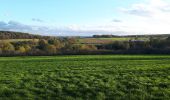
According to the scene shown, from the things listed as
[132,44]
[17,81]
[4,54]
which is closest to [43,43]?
[132,44]

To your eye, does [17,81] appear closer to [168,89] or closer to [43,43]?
[168,89]

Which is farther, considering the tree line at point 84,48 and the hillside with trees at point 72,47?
the hillside with trees at point 72,47

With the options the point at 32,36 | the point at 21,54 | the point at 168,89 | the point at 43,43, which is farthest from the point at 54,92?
the point at 32,36

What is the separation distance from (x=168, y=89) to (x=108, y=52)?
180 feet

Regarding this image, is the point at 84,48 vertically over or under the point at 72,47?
over

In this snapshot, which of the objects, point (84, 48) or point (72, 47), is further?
point (72, 47)

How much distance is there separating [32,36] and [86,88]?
4825 inches

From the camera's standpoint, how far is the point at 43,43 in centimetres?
10125

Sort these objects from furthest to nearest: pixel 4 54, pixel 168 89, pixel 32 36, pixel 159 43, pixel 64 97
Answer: pixel 32 36, pixel 159 43, pixel 4 54, pixel 168 89, pixel 64 97

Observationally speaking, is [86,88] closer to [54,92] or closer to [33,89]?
[54,92]

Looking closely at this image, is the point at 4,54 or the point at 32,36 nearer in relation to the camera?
the point at 4,54

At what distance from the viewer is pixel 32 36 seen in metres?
137

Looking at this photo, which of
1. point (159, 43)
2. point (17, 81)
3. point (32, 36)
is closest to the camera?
point (17, 81)

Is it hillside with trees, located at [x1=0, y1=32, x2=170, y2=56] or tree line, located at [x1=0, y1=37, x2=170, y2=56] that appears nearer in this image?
tree line, located at [x1=0, y1=37, x2=170, y2=56]
